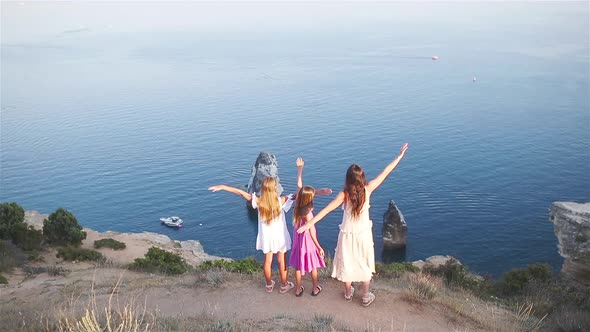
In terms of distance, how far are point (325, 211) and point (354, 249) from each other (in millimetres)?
1100

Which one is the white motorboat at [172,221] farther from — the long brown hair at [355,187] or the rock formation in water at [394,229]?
the long brown hair at [355,187]

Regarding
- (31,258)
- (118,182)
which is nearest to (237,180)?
(118,182)

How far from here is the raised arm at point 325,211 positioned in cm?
858

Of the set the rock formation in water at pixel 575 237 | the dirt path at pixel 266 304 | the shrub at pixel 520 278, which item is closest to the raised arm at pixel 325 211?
the dirt path at pixel 266 304

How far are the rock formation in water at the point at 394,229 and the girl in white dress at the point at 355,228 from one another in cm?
3351

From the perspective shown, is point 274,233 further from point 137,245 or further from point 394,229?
point 394,229

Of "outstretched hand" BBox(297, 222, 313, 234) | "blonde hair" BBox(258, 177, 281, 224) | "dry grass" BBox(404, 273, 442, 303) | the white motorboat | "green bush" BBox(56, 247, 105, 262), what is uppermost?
"blonde hair" BBox(258, 177, 281, 224)

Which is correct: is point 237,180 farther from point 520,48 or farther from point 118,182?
point 520,48

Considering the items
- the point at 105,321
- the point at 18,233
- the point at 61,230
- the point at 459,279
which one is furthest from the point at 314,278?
the point at 61,230

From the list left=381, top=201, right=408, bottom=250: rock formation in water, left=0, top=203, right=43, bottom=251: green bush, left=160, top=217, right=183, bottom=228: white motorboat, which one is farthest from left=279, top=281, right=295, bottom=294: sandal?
left=160, top=217, right=183, bottom=228: white motorboat

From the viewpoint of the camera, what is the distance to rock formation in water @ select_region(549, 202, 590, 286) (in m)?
28.0

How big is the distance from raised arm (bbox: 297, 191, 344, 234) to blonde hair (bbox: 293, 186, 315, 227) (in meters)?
0.22

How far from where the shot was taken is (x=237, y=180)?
2255 inches

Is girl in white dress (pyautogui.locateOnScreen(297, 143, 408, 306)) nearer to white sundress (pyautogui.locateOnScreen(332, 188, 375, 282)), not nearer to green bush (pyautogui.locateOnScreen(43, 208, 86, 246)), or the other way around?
white sundress (pyautogui.locateOnScreen(332, 188, 375, 282))
